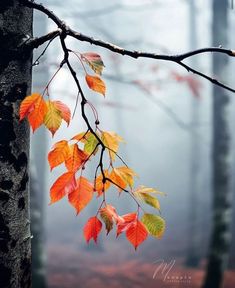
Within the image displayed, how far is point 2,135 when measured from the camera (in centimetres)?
123

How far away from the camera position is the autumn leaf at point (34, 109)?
3.67ft

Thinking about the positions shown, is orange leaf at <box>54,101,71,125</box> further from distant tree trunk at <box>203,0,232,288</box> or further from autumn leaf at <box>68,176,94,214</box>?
distant tree trunk at <box>203,0,232,288</box>

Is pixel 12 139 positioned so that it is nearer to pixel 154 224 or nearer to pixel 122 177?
pixel 122 177

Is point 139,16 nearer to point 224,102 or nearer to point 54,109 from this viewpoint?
point 224,102

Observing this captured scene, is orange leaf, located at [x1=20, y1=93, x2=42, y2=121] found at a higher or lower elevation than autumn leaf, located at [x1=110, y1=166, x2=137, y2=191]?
higher

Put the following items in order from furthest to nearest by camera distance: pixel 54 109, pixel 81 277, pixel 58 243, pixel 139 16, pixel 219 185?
pixel 139 16
pixel 58 243
pixel 81 277
pixel 219 185
pixel 54 109

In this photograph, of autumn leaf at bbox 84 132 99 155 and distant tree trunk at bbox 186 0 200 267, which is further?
distant tree trunk at bbox 186 0 200 267

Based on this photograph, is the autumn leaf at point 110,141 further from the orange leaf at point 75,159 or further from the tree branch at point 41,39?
the tree branch at point 41,39

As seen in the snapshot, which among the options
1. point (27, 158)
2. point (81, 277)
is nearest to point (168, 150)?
point (81, 277)

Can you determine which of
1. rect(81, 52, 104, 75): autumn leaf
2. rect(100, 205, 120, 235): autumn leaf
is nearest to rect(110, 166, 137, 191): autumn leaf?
rect(100, 205, 120, 235): autumn leaf

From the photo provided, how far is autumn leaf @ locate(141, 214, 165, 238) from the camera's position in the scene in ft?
4.29

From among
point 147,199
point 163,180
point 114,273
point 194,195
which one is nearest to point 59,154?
point 147,199

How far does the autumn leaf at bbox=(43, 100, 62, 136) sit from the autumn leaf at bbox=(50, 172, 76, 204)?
0.58ft

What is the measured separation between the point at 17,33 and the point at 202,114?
24.2m
